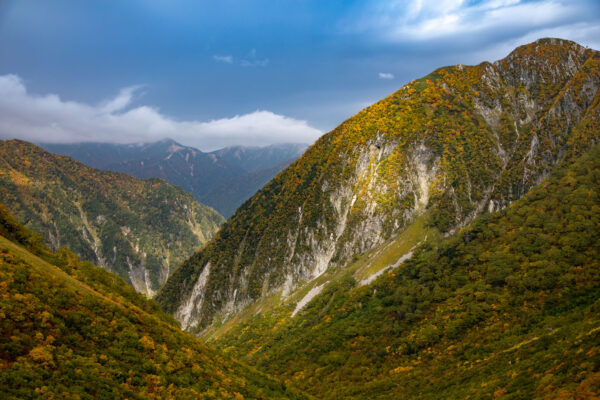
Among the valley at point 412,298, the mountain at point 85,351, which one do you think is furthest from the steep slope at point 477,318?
the mountain at point 85,351

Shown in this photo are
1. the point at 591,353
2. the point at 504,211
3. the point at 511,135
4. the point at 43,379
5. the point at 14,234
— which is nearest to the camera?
the point at 43,379

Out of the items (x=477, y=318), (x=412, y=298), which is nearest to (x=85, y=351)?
(x=477, y=318)

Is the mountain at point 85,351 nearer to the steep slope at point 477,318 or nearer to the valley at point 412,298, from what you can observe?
the valley at point 412,298

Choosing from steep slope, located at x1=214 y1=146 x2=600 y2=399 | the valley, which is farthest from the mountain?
steep slope, located at x1=214 y1=146 x2=600 y2=399

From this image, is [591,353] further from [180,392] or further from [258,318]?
[258,318]

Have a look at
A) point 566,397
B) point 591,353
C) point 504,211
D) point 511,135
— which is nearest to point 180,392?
point 566,397

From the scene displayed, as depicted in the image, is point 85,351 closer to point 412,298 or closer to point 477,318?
point 477,318

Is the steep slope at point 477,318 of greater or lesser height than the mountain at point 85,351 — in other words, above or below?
below
